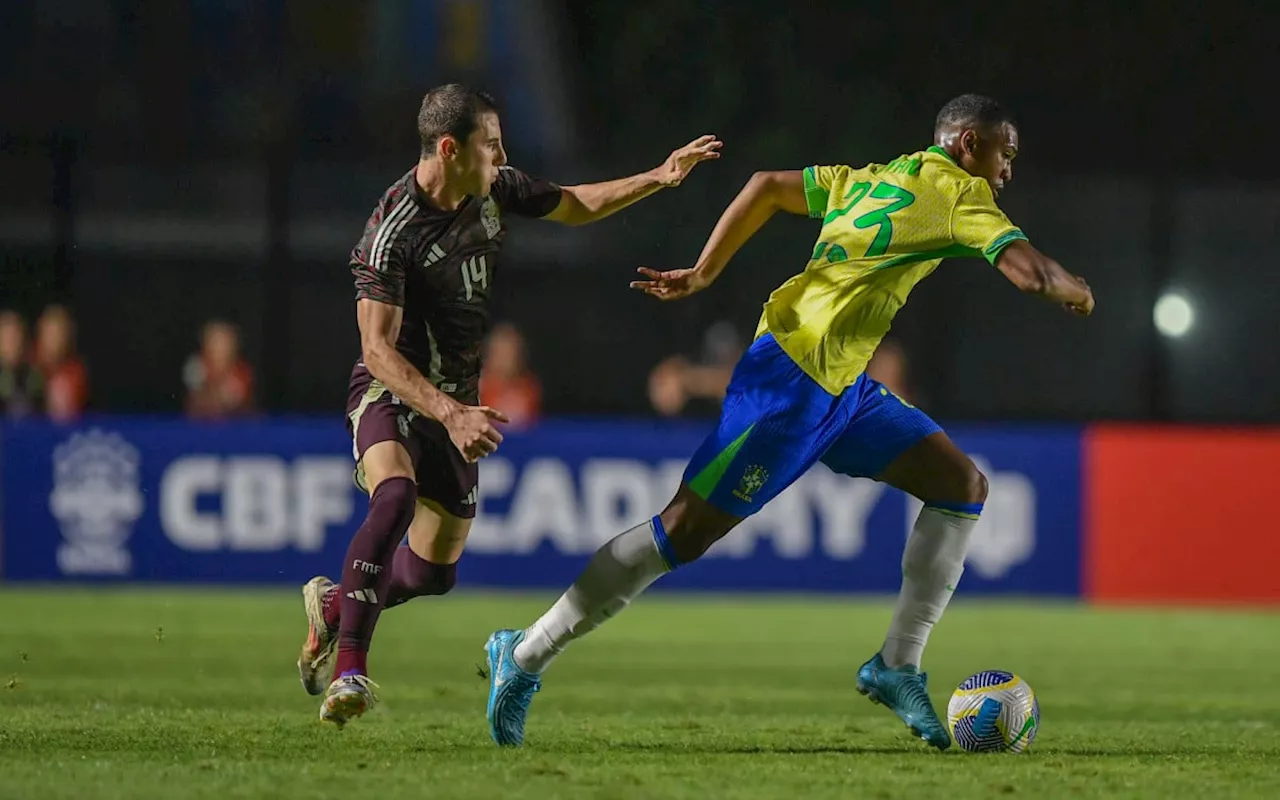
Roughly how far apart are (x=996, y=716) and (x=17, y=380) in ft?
35.2

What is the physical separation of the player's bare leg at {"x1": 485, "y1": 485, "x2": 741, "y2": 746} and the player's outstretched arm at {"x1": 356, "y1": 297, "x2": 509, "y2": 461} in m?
0.64

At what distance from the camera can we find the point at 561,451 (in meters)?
15.1

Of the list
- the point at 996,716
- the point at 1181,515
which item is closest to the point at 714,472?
the point at 996,716

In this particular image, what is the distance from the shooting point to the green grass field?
6.15 meters

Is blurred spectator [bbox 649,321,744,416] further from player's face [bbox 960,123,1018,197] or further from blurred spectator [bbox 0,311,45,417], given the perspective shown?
player's face [bbox 960,123,1018,197]

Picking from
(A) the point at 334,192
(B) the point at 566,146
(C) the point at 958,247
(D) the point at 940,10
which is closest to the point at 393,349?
(C) the point at 958,247

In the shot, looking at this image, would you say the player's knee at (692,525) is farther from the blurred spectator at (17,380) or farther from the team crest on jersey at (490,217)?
the blurred spectator at (17,380)

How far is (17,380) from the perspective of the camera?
15.8m

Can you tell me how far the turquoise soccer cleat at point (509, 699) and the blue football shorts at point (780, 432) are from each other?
86 centimetres

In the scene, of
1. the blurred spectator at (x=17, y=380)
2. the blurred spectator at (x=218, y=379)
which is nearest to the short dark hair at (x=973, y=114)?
the blurred spectator at (x=218, y=379)

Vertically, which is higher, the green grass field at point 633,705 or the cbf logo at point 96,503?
the cbf logo at point 96,503

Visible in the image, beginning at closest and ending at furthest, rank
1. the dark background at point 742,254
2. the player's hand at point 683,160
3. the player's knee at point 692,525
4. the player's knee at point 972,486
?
the player's knee at point 692,525, the player's knee at point 972,486, the player's hand at point 683,160, the dark background at point 742,254

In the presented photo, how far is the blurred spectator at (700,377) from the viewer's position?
16.2m

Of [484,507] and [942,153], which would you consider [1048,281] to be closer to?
[942,153]
